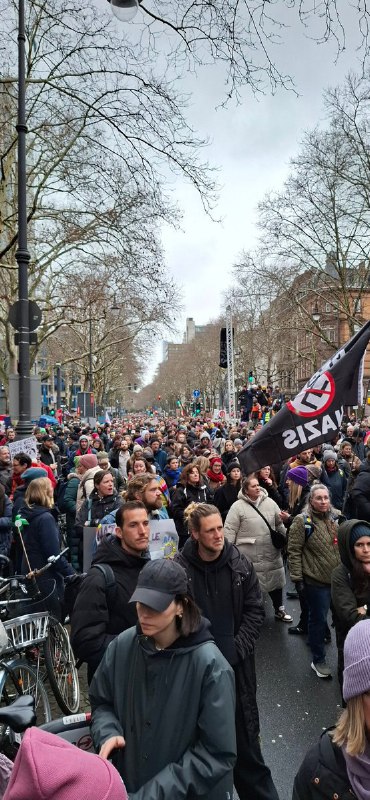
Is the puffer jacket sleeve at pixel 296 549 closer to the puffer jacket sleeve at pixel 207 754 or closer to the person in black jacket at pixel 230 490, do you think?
the person in black jacket at pixel 230 490

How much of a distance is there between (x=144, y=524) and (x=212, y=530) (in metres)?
0.41

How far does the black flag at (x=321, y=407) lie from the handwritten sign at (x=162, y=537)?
42.1 inches

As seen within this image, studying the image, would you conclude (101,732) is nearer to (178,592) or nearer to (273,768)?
(178,592)

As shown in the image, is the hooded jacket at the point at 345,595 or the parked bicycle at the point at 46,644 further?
the parked bicycle at the point at 46,644

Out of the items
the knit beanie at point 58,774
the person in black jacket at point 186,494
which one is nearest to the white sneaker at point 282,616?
the person in black jacket at point 186,494

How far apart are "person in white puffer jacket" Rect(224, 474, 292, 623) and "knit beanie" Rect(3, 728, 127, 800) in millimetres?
4367

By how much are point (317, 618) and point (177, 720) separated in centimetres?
318

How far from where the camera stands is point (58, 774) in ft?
3.37

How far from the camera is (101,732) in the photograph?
1892 millimetres

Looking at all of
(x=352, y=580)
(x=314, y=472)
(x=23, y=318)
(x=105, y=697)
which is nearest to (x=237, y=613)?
(x=352, y=580)

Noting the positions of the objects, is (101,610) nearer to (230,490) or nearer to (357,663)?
(357,663)

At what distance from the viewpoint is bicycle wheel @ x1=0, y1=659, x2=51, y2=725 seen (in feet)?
11.7

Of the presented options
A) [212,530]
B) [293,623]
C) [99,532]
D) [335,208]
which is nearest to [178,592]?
[212,530]

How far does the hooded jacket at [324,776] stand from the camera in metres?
1.55
